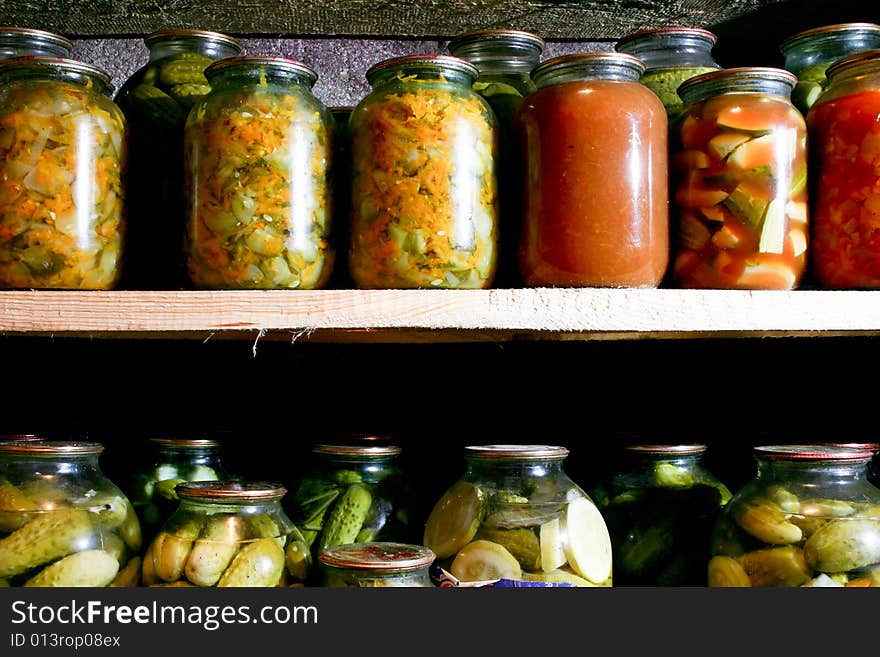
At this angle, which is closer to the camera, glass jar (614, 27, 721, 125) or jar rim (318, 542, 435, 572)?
jar rim (318, 542, 435, 572)

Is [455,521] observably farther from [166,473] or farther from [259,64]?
[259,64]

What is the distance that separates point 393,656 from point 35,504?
40 centimetres

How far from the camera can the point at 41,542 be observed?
80 centimetres

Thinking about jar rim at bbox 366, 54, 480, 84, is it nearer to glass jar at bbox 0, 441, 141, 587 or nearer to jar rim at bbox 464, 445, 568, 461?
jar rim at bbox 464, 445, 568, 461

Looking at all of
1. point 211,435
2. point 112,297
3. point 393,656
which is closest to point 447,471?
point 211,435

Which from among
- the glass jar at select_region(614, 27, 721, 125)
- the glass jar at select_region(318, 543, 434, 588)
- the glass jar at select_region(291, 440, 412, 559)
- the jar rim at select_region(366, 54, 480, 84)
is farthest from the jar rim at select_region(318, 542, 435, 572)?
the glass jar at select_region(614, 27, 721, 125)

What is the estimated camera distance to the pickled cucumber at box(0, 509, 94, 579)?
2.61 feet

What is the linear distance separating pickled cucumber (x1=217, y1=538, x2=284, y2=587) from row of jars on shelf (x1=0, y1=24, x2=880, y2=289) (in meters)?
0.27

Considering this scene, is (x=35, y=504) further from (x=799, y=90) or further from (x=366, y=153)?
(x=799, y=90)

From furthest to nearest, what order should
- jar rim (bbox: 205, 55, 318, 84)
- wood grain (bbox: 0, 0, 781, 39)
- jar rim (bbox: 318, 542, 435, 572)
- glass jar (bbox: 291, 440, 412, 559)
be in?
1. wood grain (bbox: 0, 0, 781, 39)
2. glass jar (bbox: 291, 440, 412, 559)
3. jar rim (bbox: 205, 55, 318, 84)
4. jar rim (bbox: 318, 542, 435, 572)

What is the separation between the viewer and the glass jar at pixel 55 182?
80 centimetres

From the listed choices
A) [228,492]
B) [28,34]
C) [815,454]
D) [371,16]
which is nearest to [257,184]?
[228,492]

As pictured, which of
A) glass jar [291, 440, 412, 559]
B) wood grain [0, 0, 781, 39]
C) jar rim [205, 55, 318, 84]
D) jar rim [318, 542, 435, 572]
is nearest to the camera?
jar rim [318, 542, 435, 572]

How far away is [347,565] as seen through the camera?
74 cm
